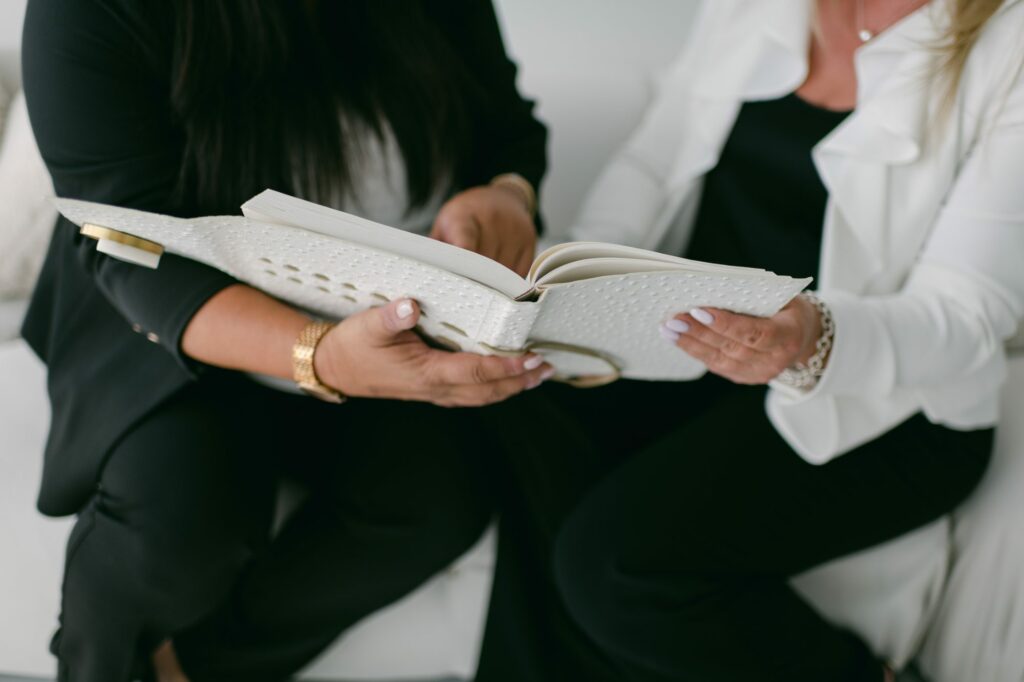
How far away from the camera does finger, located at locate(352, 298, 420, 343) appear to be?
66 cm

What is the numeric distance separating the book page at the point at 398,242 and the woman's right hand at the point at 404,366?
3.5 inches

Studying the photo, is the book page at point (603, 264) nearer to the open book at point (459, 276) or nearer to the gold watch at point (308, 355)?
the open book at point (459, 276)

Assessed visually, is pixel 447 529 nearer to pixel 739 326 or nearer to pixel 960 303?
pixel 739 326

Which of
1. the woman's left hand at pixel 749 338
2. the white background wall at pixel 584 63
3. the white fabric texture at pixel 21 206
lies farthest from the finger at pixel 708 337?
the white fabric texture at pixel 21 206

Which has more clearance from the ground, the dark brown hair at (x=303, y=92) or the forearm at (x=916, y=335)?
the dark brown hair at (x=303, y=92)

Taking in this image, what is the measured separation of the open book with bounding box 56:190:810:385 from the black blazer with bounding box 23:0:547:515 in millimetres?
99

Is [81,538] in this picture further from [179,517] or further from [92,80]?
[92,80]

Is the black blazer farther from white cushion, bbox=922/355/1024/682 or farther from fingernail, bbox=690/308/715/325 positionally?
white cushion, bbox=922/355/1024/682

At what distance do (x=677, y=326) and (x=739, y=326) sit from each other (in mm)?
55

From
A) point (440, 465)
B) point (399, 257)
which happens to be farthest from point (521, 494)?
point (399, 257)

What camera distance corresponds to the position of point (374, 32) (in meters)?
0.95

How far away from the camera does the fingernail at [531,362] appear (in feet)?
2.45

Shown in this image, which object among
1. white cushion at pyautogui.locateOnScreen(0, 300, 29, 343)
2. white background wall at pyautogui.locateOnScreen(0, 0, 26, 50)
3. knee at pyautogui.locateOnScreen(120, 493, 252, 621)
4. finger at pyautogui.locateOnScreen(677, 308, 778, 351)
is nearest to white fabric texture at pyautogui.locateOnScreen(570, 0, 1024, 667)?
finger at pyautogui.locateOnScreen(677, 308, 778, 351)

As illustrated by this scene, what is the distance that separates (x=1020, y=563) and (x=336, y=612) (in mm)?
874
